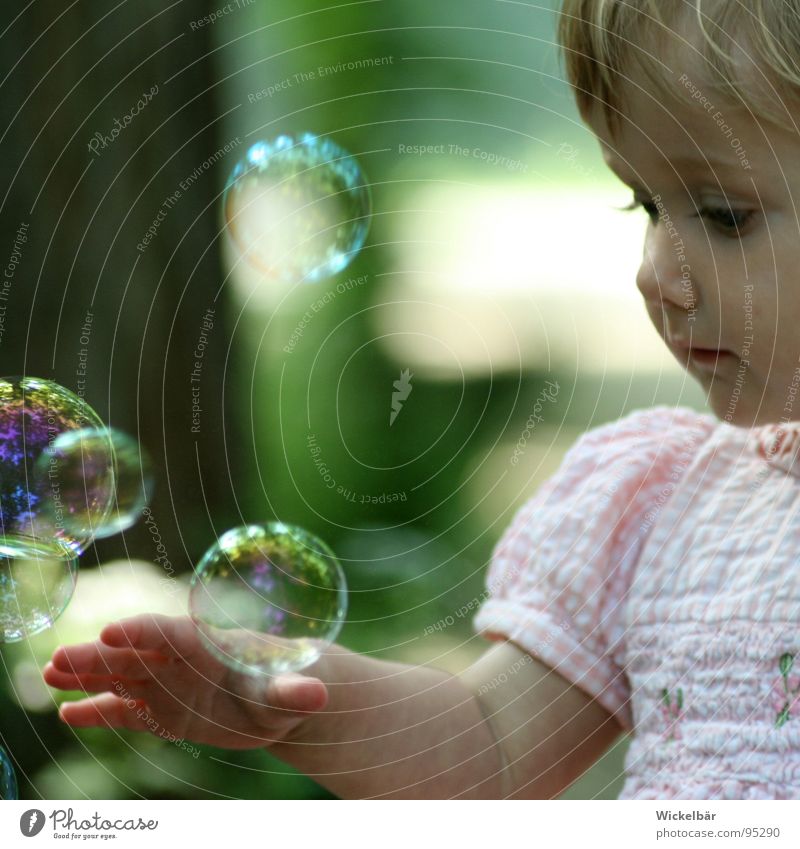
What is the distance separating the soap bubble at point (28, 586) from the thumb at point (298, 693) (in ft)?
0.48

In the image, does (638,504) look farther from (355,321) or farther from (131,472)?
(355,321)

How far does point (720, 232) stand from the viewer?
1.74ft

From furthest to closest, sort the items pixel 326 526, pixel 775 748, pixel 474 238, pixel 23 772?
pixel 474 238
pixel 326 526
pixel 23 772
pixel 775 748

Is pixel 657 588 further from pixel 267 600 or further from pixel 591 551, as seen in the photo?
pixel 267 600

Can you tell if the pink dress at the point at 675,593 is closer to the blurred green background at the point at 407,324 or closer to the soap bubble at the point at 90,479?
the soap bubble at the point at 90,479

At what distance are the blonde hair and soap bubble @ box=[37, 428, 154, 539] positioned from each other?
0.32 metres

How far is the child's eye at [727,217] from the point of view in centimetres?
53

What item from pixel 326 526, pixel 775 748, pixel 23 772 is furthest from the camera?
pixel 326 526

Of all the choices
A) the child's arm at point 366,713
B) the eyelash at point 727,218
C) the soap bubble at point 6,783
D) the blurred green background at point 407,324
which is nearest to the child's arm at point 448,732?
the child's arm at point 366,713

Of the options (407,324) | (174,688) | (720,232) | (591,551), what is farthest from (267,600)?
(407,324)

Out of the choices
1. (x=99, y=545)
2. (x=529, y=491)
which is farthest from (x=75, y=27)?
(x=529, y=491)

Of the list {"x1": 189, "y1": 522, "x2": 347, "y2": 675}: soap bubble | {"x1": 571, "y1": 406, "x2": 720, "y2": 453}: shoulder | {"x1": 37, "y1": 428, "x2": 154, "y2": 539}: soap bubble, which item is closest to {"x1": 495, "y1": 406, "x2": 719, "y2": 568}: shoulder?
{"x1": 571, "y1": 406, "x2": 720, "y2": 453}: shoulder

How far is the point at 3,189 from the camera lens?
0.81 m
